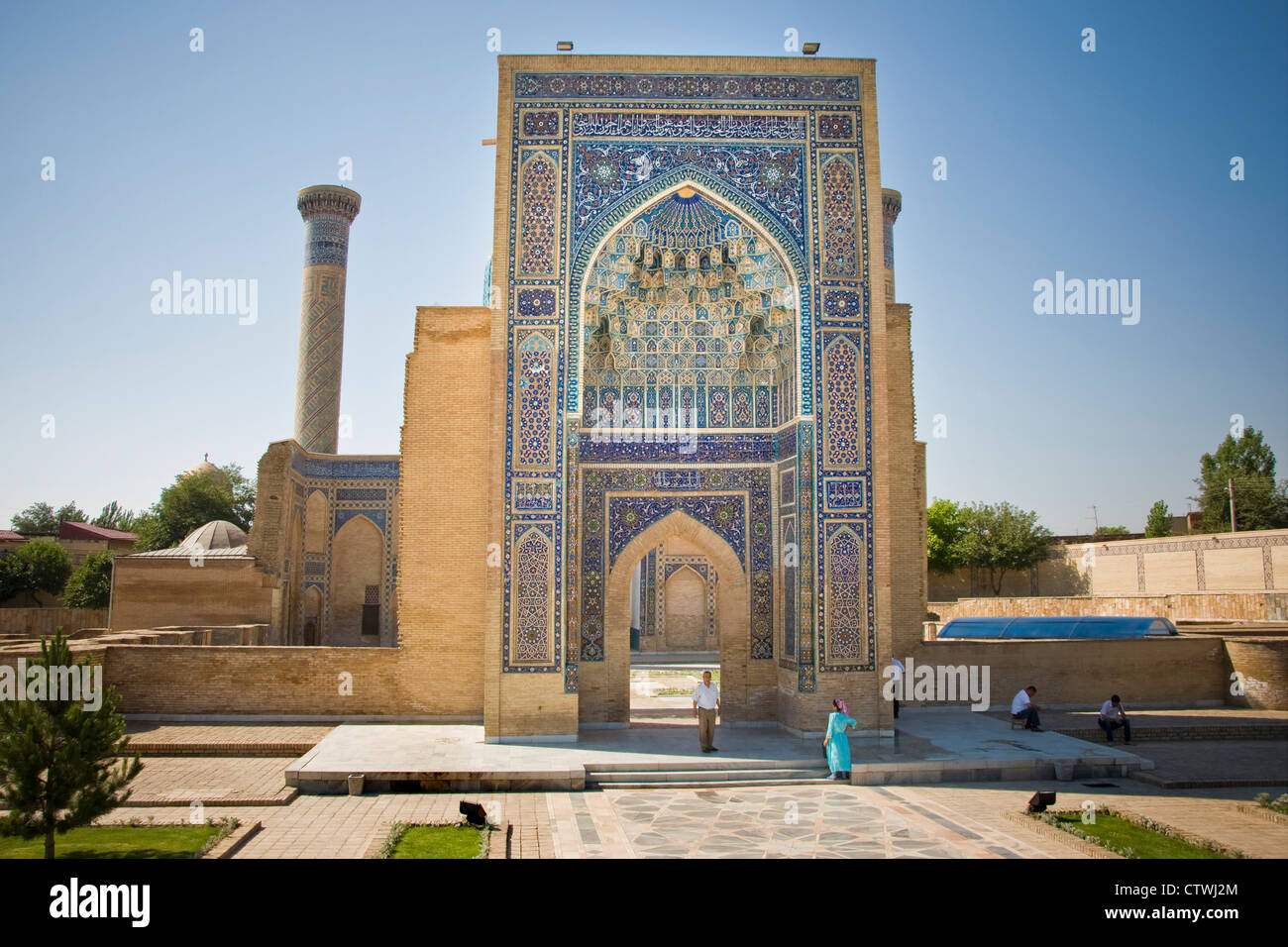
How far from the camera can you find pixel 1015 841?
614cm

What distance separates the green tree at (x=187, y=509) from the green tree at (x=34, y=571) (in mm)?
2453

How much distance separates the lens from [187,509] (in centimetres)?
2972

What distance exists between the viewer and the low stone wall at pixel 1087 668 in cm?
1161

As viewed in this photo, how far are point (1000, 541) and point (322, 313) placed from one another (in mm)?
21953

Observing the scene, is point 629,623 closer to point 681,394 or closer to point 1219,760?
point 681,394

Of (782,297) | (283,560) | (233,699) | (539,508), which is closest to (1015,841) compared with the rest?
(539,508)

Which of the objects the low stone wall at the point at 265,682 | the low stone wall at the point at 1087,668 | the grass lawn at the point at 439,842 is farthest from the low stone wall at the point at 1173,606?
the grass lawn at the point at 439,842

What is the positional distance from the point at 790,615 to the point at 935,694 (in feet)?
9.94

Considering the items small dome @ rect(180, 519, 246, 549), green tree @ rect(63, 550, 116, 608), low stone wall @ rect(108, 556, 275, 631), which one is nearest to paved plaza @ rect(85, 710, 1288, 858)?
low stone wall @ rect(108, 556, 275, 631)

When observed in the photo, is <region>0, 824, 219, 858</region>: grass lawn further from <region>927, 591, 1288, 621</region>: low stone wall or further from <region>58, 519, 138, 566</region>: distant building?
<region>58, 519, 138, 566</region>: distant building

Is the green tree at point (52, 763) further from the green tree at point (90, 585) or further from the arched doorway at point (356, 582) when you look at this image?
the green tree at point (90, 585)

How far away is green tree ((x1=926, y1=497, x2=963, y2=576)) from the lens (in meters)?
31.6

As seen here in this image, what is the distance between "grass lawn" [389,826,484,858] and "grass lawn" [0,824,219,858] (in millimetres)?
1185

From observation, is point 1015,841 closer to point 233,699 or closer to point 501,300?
point 501,300
